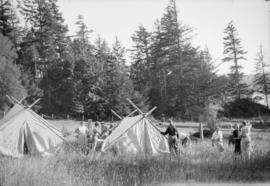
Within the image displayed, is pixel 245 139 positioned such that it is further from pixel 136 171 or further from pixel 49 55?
pixel 49 55

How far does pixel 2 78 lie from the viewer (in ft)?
94.0

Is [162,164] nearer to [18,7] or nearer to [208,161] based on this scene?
[208,161]

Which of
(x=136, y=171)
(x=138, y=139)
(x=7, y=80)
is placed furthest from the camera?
(x=7, y=80)

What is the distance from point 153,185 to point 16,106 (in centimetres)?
991

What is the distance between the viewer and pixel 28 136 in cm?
1005

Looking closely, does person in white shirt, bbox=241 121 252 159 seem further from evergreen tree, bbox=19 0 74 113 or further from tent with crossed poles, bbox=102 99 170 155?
evergreen tree, bbox=19 0 74 113

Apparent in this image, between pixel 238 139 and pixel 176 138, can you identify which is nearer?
pixel 238 139

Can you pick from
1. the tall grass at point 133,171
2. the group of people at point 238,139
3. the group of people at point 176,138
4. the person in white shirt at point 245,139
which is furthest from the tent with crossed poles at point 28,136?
the person in white shirt at point 245,139

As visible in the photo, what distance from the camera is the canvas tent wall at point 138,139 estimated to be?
10405 millimetres

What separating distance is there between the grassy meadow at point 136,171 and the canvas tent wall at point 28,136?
2.51m

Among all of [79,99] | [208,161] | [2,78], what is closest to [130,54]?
[79,99]

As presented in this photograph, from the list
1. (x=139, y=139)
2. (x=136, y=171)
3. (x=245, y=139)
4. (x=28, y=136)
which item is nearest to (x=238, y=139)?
(x=245, y=139)

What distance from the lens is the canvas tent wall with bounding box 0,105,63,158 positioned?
9672 mm

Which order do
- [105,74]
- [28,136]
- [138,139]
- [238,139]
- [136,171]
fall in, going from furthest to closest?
[105,74] → [138,139] → [238,139] → [28,136] → [136,171]
